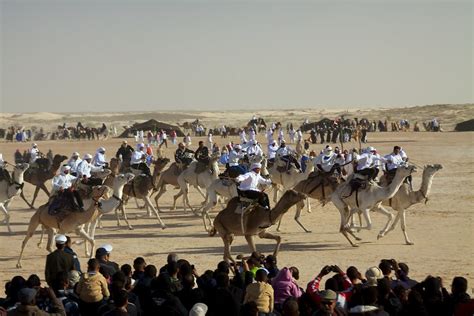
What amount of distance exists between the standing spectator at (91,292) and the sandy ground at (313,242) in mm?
6025

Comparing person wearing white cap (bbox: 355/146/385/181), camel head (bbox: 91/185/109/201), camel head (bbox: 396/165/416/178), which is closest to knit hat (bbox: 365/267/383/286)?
camel head (bbox: 396/165/416/178)

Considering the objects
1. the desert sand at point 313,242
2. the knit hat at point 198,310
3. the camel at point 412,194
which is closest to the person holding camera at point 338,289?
the knit hat at point 198,310

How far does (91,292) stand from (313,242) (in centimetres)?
1026

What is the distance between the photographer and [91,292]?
9930 millimetres

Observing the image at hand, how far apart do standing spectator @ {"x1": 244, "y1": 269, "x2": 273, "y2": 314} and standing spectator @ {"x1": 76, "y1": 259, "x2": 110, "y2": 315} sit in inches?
66.8

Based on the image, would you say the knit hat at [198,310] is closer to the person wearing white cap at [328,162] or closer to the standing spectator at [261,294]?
the standing spectator at [261,294]

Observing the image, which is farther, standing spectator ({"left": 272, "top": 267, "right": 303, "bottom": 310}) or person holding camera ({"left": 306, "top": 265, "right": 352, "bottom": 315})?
standing spectator ({"left": 272, "top": 267, "right": 303, "bottom": 310})

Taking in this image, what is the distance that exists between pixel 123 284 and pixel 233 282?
1431mm

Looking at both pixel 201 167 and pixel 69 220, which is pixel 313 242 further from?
pixel 201 167

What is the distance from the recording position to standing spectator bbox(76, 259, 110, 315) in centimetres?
989

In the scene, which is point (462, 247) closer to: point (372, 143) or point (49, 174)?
point (49, 174)

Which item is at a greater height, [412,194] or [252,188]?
[252,188]

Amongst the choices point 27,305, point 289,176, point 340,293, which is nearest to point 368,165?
point 289,176

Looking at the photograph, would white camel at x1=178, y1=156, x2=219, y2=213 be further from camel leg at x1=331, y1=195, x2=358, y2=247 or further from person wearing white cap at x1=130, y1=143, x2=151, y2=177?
camel leg at x1=331, y1=195, x2=358, y2=247
